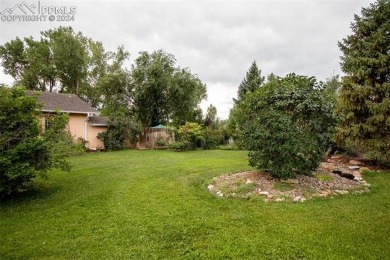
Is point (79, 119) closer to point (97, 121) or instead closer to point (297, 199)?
point (97, 121)

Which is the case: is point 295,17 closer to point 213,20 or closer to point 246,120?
point 213,20

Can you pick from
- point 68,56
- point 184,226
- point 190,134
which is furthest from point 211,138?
point 68,56

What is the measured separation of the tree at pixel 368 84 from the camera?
9.44 meters

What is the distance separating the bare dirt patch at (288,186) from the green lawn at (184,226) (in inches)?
12.0

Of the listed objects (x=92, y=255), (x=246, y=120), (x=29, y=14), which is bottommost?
(x=92, y=255)

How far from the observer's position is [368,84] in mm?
9844

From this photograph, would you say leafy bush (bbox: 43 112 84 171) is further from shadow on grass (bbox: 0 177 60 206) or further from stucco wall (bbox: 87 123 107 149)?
stucco wall (bbox: 87 123 107 149)

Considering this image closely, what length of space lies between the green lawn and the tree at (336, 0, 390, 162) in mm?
4285

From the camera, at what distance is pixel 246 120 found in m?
7.21

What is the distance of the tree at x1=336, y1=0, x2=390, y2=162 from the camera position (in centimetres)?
944

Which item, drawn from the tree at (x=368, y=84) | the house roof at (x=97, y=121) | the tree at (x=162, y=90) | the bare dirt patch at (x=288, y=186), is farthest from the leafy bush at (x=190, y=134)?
the bare dirt patch at (x=288, y=186)

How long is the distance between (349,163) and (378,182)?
10.7 ft

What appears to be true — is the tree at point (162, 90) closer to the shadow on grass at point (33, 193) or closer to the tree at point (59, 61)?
the tree at point (59, 61)

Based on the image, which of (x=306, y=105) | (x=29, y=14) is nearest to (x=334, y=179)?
(x=306, y=105)
